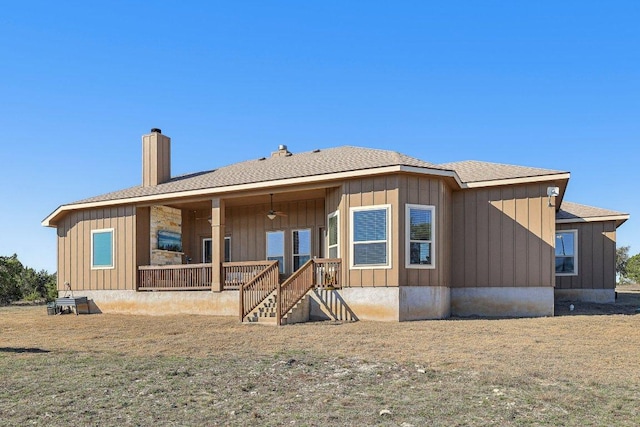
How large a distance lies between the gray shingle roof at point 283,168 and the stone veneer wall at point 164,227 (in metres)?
0.94

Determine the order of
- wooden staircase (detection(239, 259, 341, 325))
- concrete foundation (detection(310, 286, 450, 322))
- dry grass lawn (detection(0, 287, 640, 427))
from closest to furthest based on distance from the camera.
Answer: dry grass lawn (detection(0, 287, 640, 427)), concrete foundation (detection(310, 286, 450, 322)), wooden staircase (detection(239, 259, 341, 325))

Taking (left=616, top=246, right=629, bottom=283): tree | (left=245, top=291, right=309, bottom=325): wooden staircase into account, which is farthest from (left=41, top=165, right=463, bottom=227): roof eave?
(left=616, top=246, right=629, bottom=283): tree

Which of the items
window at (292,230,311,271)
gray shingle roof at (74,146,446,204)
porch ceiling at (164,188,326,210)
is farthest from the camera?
window at (292,230,311,271)

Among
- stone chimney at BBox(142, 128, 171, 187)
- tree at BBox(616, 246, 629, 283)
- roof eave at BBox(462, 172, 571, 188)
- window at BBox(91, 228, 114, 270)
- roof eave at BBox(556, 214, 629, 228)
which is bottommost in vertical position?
tree at BBox(616, 246, 629, 283)

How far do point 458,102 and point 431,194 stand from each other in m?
5.82

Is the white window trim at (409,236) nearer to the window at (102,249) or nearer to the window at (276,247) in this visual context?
the window at (276,247)

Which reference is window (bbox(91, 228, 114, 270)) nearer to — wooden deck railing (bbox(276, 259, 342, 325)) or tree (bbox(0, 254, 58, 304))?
wooden deck railing (bbox(276, 259, 342, 325))

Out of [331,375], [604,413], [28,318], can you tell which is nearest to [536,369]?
[604,413]

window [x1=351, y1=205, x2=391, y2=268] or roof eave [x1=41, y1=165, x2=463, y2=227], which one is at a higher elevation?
roof eave [x1=41, y1=165, x2=463, y2=227]

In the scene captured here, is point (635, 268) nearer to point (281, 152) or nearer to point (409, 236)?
point (281, 152)

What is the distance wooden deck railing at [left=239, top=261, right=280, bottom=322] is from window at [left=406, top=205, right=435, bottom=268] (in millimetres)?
3509

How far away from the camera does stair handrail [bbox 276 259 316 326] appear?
12.1 meters

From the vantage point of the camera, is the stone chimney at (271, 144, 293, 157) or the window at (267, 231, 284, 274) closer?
the window at (267, 231, 284, 274)

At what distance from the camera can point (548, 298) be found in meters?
13.6
